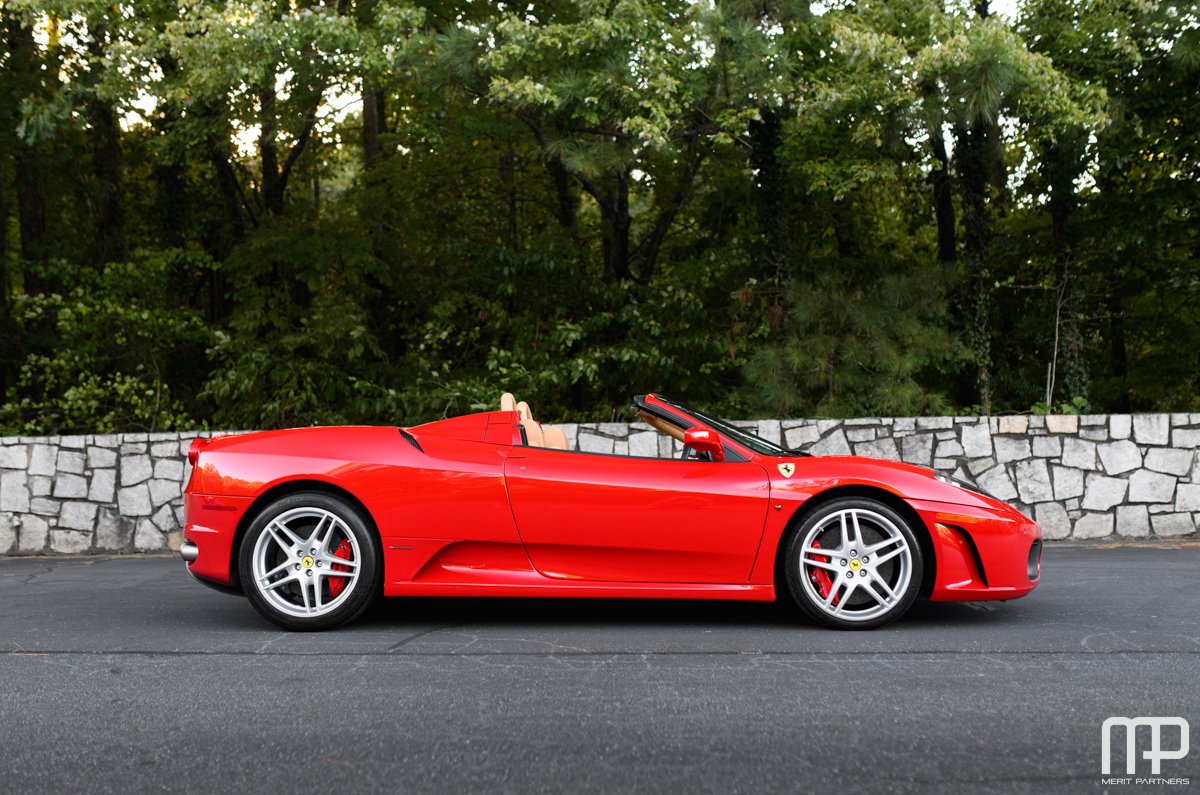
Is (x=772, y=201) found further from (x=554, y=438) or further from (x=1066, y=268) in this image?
(x=554, y=438)

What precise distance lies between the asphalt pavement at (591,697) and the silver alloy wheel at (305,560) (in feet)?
0.57

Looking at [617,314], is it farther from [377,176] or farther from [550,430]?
[550,430]

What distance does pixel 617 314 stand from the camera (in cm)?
1362

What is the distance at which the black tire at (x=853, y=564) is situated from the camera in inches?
201

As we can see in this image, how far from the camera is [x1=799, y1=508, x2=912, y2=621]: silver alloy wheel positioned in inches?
202

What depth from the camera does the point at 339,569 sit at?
5.28m

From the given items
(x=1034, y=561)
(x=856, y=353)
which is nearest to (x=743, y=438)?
(x=1034, y=561)

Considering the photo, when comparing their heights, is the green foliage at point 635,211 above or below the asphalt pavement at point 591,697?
above

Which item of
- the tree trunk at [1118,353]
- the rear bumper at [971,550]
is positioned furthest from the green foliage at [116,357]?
the tree trunk at [1118,353]

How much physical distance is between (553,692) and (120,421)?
29.4ft

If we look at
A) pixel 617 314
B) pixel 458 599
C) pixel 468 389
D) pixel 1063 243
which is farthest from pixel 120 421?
pixel 1063 243

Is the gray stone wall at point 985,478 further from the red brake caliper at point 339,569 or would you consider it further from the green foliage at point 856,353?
the red brake caliper at point 339,569

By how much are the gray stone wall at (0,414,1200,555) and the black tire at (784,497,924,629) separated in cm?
438

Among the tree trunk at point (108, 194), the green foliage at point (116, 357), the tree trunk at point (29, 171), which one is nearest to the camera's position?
the green foliage at point (116, 357)
